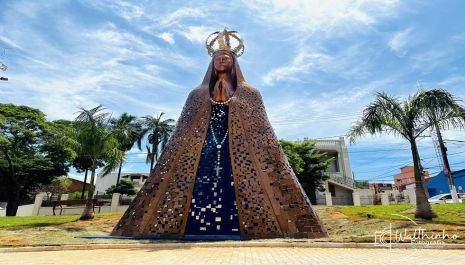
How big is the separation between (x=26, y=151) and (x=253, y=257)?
27.1m

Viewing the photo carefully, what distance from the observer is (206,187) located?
10.2 m

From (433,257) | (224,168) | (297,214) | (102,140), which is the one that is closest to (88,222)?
(102,140)

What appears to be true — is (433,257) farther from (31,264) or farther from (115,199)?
(115,199)

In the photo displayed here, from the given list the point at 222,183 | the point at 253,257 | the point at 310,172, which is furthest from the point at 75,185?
the point at 253,257

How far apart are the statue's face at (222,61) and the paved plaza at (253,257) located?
746cm

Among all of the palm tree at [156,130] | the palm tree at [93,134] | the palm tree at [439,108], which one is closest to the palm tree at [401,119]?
the palm tree at [439,108]

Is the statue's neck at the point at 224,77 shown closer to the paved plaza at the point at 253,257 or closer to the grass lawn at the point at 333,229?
the grass lawn at the point at 333,229

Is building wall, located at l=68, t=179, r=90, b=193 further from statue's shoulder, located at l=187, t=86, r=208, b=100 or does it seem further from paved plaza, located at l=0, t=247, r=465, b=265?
paved plaza, located at l=0, t=247, r=465, b=265

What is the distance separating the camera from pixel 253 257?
579cm

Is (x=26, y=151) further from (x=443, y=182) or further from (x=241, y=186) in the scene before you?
(x=443, y=182)

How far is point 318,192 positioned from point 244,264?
27.1 m

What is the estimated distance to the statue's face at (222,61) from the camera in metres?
12.2

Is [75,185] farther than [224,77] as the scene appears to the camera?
Yes
